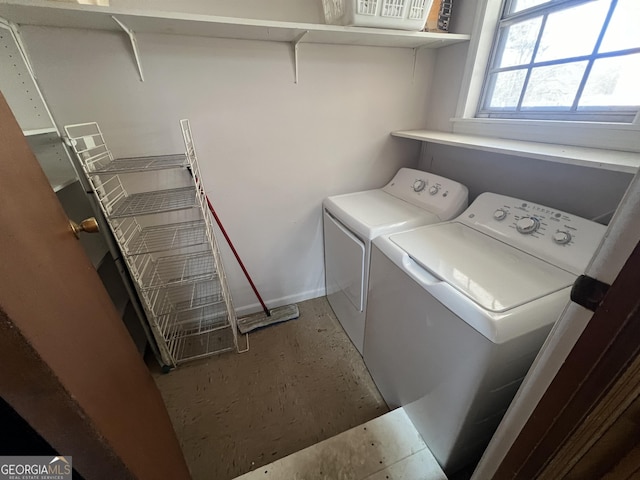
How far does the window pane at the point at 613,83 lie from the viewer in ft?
3.39

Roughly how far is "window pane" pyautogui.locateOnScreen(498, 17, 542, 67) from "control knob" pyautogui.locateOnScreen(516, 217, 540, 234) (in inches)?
36.7

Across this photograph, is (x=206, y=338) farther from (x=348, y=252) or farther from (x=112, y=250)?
(x=348, y=252)

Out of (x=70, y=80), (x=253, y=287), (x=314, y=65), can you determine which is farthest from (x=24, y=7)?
(x=253, y=287)

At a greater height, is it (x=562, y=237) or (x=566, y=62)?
(x=566, y=62)

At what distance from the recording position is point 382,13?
127 cm

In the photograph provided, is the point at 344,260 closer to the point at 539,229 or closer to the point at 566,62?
the point at 539,229

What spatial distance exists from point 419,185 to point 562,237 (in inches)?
33.1

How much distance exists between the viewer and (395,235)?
126 cm

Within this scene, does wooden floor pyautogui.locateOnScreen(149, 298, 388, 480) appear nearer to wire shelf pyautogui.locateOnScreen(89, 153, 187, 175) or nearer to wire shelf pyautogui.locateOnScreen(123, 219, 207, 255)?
wire shelf pyautogui.locateOnScreen(123, 219, 207, 255)

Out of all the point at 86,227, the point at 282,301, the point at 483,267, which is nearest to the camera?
the point at 86,227

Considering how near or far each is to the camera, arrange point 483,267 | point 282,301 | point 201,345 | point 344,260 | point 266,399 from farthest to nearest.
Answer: point 282,301 < point 201,345 < point 344,260 < point 266,399 < point 483,267

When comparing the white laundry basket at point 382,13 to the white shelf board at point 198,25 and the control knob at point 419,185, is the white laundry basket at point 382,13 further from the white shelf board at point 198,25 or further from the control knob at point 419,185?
the control knob at point 419,185

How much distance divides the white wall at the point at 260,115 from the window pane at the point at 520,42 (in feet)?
1.47

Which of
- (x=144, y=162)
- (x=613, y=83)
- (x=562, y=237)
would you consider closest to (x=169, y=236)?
(x=144, y=162)
